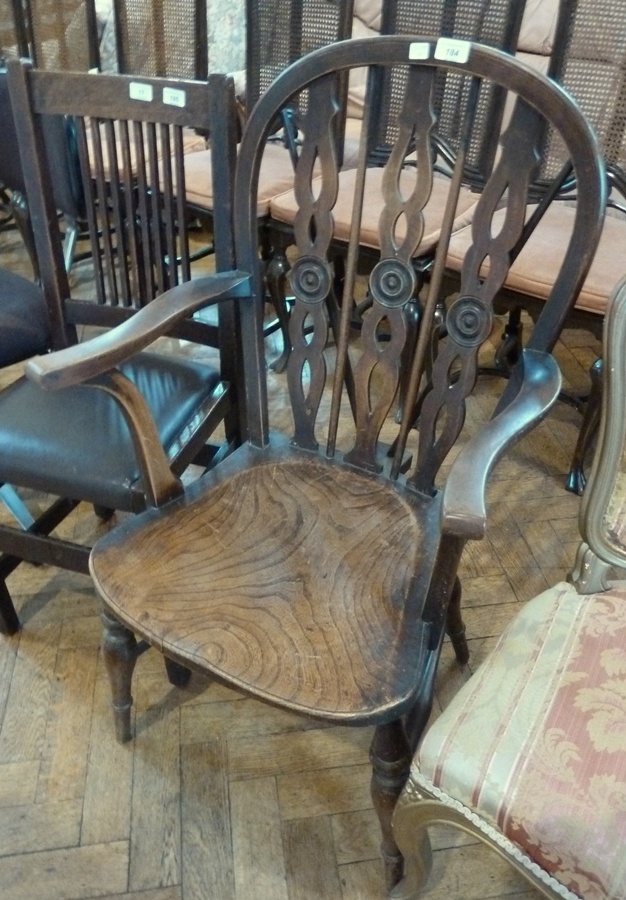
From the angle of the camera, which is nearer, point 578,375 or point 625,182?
point 625,182

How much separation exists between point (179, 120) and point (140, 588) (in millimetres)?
691

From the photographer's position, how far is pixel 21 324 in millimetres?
1391

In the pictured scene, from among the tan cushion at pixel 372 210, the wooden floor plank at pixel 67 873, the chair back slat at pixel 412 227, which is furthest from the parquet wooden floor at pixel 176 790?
the tan cushion at pixel 372 210

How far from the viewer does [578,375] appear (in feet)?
7.07

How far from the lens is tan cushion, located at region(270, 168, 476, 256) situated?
163 centimetres

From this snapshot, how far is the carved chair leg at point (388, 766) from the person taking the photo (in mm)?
831

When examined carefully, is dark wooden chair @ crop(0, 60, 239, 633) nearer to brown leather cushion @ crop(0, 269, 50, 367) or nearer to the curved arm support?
the curved arm support

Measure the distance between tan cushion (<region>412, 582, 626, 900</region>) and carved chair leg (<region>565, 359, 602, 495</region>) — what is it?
81cm

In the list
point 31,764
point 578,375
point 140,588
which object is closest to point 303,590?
point 140,588

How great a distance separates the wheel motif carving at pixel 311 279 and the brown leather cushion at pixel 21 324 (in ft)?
1.86

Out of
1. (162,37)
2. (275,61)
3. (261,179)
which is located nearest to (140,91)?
(261,179)

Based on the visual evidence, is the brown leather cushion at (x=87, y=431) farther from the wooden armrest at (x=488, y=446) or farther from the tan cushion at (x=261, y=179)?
the tan cushion at (x=261, y=179)

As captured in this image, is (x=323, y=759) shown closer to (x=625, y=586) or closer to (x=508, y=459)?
(x=625, y=586)

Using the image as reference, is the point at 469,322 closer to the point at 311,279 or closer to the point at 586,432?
the point at 311,279
